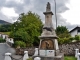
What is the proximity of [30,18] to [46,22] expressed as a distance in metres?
21.7

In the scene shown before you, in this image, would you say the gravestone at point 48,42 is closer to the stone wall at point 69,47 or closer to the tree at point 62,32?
the stone wall at point 69,47

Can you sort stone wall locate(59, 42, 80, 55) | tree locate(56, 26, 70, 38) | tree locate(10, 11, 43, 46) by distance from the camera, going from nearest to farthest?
stone wall locate(59, 42, 80, 55) → tree locate(10, 11, 43, 46) → tree locate(56, 26, 70, 38)

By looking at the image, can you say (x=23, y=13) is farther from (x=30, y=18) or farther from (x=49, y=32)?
(x=49, y=32)

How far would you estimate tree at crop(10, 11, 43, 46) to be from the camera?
1121 inches

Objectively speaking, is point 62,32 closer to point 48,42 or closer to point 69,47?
point 69,47

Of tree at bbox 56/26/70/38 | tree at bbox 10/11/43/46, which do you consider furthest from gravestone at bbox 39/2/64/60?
tree at bbox 56/26/70/38

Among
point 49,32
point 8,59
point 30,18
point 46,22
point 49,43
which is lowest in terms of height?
point 8,59

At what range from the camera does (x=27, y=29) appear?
30.7 meters

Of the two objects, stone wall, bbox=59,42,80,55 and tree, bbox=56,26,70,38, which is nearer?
stone wall, bbox=59,42,80,55

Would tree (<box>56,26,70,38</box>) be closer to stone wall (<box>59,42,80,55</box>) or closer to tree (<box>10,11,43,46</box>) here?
tree (<box>10,11,43,46</box>)

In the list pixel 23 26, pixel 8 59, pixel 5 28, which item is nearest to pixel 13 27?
pixel 23 26

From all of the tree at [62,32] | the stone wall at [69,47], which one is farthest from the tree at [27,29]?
the stone wall at [69,47]

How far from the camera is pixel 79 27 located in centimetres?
4019

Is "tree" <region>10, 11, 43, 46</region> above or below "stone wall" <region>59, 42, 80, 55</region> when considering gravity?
above
